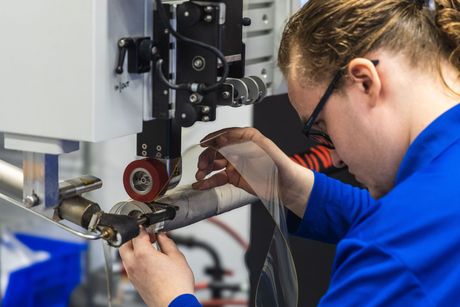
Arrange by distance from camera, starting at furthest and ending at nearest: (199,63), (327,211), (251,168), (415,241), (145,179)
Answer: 1. (327,211)
2. (251,168)
3. (145,179)
4. (199,63)
5. (415,241)

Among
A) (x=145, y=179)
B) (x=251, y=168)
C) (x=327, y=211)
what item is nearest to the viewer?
(x=145, y=179)

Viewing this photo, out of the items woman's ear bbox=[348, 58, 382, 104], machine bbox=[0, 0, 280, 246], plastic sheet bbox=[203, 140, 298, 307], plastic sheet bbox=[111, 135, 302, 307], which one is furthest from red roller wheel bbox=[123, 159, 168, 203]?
woman's ear bbox=[348, 58, 382, 104]

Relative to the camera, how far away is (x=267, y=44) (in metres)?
1.40

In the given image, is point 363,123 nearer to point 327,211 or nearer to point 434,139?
point 434,139

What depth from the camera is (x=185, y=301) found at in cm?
114

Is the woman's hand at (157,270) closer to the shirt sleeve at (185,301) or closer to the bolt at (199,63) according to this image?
the shirt sleeve at (185,301)

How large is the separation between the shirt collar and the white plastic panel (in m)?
0.41

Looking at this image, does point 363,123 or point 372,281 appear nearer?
point 372,281

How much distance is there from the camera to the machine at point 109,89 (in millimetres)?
980

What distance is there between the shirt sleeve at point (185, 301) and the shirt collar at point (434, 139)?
39cm

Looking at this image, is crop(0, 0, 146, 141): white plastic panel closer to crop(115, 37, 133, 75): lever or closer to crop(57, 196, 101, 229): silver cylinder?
crop(115, 37, 133, 75): lever

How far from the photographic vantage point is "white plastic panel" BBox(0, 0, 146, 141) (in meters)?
0.97

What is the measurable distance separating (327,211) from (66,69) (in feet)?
2.33

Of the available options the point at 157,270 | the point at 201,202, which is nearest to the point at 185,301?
the point at 157,270
